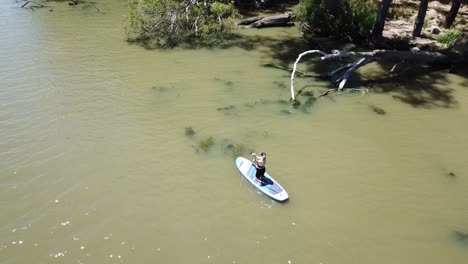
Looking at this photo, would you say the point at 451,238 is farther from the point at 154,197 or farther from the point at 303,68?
the point at 303,68

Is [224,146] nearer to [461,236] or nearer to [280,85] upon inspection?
[280,85]

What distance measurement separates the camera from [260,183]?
10805mm

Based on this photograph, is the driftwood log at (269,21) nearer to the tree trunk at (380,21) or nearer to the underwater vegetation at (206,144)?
the tree trunk at (380,21)

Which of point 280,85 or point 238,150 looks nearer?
point 238,150

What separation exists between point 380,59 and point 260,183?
10.1 meters

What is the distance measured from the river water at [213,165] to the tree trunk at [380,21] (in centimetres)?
377

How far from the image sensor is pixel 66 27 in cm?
2216

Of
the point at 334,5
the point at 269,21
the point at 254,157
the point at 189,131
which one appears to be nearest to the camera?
the point at 254,157

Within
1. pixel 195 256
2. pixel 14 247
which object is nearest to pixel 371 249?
pixel 195 256

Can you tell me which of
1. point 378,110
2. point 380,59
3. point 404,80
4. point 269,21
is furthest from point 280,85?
point 269,21

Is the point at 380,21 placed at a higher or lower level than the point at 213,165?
higher

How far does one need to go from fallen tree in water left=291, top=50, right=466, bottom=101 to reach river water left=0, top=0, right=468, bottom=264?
32.2 inches

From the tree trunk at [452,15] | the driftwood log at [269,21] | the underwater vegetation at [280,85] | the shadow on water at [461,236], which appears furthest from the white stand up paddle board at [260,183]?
the tree trunk at [452,15]

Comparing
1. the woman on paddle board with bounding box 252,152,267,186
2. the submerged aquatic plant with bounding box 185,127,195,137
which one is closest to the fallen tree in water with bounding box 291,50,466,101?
the submerged aquatic plant with bounding box 185,127,195,137
